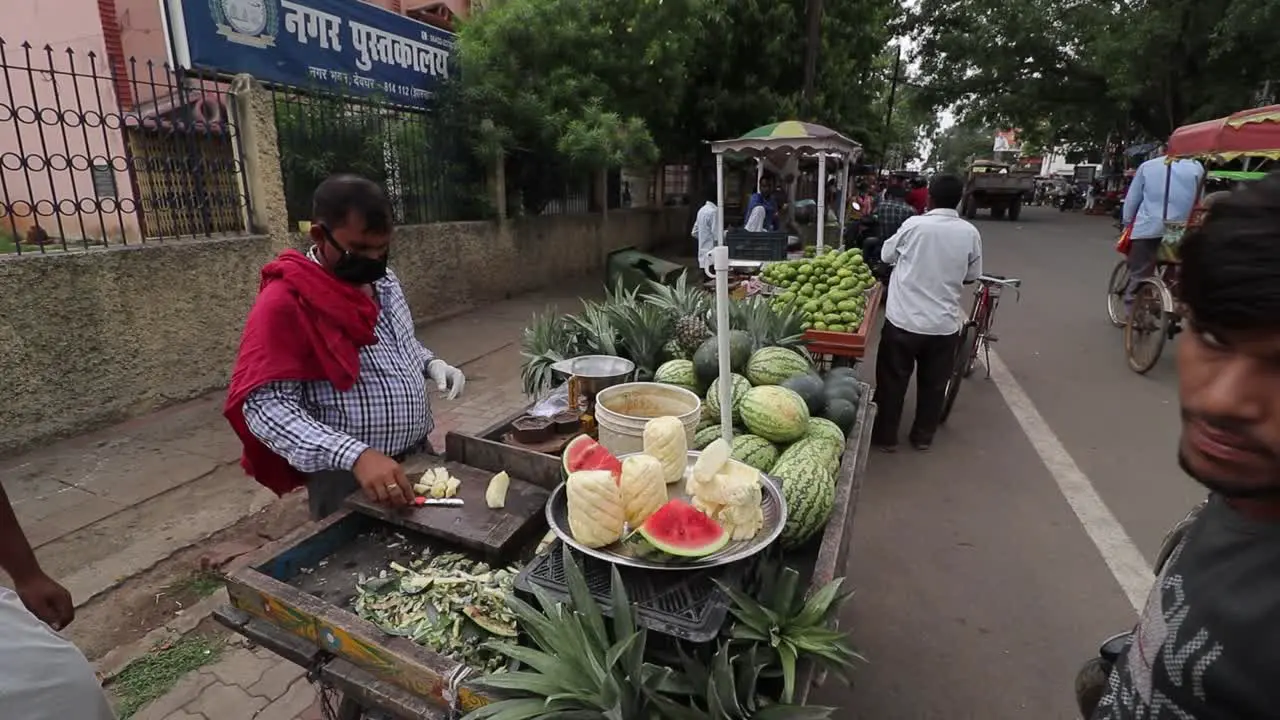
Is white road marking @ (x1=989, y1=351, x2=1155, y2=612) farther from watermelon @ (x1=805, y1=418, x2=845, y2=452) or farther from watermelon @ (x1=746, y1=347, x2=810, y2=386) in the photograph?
watermelon @ (x1=746, y1=347, x2=810, y2=386)

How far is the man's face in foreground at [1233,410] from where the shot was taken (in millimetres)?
827

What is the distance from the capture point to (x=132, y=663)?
9.11 feet

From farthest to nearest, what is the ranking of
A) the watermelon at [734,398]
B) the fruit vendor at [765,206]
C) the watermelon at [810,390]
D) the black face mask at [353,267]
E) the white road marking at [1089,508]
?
the fruit vendor at [765,206] < the white road marking at [1089,508] < the watermelon at [810,390] < the watermelon at [734,398] < the black face mask at [353,267]

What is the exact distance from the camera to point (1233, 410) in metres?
0.85

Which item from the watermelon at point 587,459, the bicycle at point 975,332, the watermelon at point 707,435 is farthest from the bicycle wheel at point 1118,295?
the watermelon at point 587,459

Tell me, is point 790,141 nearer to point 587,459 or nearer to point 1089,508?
point 1089,508

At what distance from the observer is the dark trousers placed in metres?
4.76

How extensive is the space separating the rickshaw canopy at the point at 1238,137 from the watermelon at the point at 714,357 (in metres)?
7.03

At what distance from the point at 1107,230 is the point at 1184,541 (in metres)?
25.9

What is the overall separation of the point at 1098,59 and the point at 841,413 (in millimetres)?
26312

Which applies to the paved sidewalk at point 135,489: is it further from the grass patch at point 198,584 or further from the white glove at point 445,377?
the white glove at point 445,377

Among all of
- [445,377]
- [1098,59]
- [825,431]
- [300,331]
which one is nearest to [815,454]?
[825,431]

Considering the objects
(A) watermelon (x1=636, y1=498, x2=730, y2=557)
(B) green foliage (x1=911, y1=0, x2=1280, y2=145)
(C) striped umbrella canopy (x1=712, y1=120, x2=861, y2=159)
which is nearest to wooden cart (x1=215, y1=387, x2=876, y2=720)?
(A) watermelon (x1=636, y1=498, x2=730, y2=557)

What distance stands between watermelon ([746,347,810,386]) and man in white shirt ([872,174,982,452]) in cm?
233
